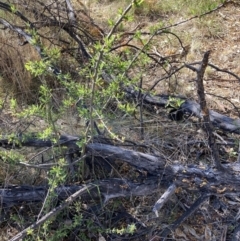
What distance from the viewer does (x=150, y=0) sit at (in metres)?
4.23

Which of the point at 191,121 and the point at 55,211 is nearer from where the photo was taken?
the point at 55,211

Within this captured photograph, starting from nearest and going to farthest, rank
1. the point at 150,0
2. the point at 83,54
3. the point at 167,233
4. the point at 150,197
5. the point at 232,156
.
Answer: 1. the point at 167,233
2. the point at 150,197
3. the point at 232,156
4. the point at 83,54
5. the point at 150,0

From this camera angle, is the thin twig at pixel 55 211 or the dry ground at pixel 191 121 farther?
the dry ground at pixel 191 121

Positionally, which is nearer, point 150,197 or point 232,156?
point 150,197

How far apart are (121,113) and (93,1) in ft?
6.01

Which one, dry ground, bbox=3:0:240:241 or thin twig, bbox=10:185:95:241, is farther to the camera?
dry ground, bbox=3:0:240:241

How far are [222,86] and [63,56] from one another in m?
1.15

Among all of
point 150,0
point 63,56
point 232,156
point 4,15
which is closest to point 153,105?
point 232,156

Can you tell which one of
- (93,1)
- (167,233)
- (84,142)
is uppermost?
(93,1)

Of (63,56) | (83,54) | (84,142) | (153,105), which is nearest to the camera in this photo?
(84,142)

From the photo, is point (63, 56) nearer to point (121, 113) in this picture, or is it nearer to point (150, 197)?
point (121, 113)

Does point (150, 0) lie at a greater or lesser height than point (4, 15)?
lesser

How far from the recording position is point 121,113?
2.88 m

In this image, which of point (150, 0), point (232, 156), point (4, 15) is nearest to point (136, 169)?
point (232, 156)
